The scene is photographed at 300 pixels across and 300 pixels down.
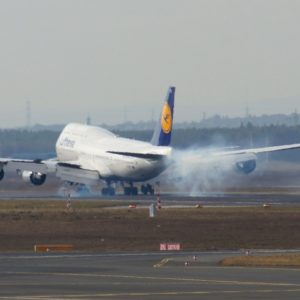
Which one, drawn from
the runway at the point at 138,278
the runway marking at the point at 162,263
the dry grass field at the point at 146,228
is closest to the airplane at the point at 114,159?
the dry grass field at the point at 146,228

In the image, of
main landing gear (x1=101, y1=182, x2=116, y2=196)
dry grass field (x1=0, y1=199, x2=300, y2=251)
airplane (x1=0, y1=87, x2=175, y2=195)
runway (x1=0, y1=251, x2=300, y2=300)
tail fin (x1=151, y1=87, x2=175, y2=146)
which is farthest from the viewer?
main landing gear (x1=101, y1=182, x2=116, y2=196)

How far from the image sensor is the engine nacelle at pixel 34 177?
108m

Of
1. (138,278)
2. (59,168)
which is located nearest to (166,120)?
(59,168)

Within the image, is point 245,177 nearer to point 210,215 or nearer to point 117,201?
point 117,201

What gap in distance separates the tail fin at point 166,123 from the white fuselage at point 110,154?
0.74 metres

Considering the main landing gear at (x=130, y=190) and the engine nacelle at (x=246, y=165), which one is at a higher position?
the engine nacelle at (x=246, y=165)

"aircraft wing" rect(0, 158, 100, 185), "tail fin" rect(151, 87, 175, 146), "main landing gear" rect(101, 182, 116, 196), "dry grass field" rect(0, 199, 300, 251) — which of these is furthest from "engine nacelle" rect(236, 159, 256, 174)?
"dry grass field" rect(0, 199, 300, 251)

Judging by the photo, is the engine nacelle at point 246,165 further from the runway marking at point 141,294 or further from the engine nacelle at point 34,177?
the runway marking at point 141,294

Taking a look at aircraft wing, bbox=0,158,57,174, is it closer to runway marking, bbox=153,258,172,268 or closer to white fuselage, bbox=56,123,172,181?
white fuselage, bbox=56,123,172,181

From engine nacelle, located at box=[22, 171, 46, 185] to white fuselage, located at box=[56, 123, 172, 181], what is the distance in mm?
5476

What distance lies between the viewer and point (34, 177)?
108375 millimetres

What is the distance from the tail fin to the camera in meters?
105

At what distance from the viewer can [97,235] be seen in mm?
57688

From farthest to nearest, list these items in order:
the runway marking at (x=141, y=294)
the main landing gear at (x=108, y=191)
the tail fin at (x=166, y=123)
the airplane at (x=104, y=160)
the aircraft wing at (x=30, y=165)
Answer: the main landing gear at (x=108, y=191) → the aircraft wing at (x=30, y=165) → the airplane at (x=104, y=160) → the tail fin at (x=166, y=123) → the runway marking at (x=141, y=294)
